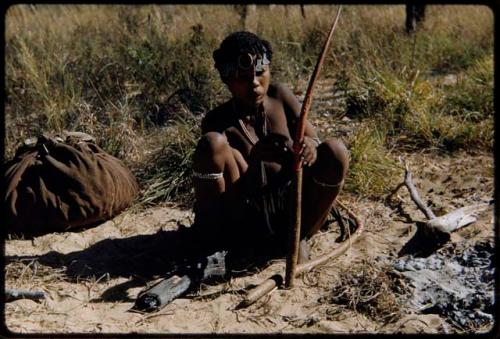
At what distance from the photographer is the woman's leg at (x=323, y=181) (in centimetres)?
299

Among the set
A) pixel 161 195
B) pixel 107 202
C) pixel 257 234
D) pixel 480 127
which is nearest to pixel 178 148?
pixel 161 195

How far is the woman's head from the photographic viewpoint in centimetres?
306

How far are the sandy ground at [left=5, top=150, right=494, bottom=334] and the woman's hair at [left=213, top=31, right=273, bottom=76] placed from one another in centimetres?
103

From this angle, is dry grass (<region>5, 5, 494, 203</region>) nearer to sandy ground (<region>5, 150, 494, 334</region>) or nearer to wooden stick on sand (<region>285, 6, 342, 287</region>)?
sandy ground (<region>5, 150, 494, 334</region>)

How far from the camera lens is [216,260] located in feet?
10.5

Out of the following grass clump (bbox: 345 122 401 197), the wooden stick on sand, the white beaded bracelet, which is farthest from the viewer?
grass clump (bbox: 345 122 401 197)

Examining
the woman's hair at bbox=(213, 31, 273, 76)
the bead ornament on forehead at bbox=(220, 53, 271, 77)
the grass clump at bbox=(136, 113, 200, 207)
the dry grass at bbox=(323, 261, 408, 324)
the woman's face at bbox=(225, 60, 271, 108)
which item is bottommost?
the dry grass at bbox=(323, 261, 408, 324)

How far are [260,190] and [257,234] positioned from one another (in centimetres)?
27

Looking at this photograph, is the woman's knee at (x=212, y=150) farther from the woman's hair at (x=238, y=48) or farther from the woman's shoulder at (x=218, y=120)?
the woman's hair at (x=238, y=48)

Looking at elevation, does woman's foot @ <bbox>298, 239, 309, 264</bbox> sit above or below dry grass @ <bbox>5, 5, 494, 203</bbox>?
below

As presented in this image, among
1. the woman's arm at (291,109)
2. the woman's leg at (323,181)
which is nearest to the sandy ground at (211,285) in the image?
the woman's leg at (323,181)

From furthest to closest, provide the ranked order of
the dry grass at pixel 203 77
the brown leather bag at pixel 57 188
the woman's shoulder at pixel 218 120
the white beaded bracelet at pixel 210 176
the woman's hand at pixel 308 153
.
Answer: the dry grass at pixel 203 77, the brown leather bag at pixel 57 188, the woman's shoulder at pixel 218 120, the white beaded bracelet at pixel 210 176, the woman's hand at pixel 308 153

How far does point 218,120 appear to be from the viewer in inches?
129

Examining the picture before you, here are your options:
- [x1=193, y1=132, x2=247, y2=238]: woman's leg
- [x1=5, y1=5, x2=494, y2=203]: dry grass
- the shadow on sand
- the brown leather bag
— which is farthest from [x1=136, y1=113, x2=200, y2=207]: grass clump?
[x1=193, y1=132, x2=247, y2=238]: woman's leg
